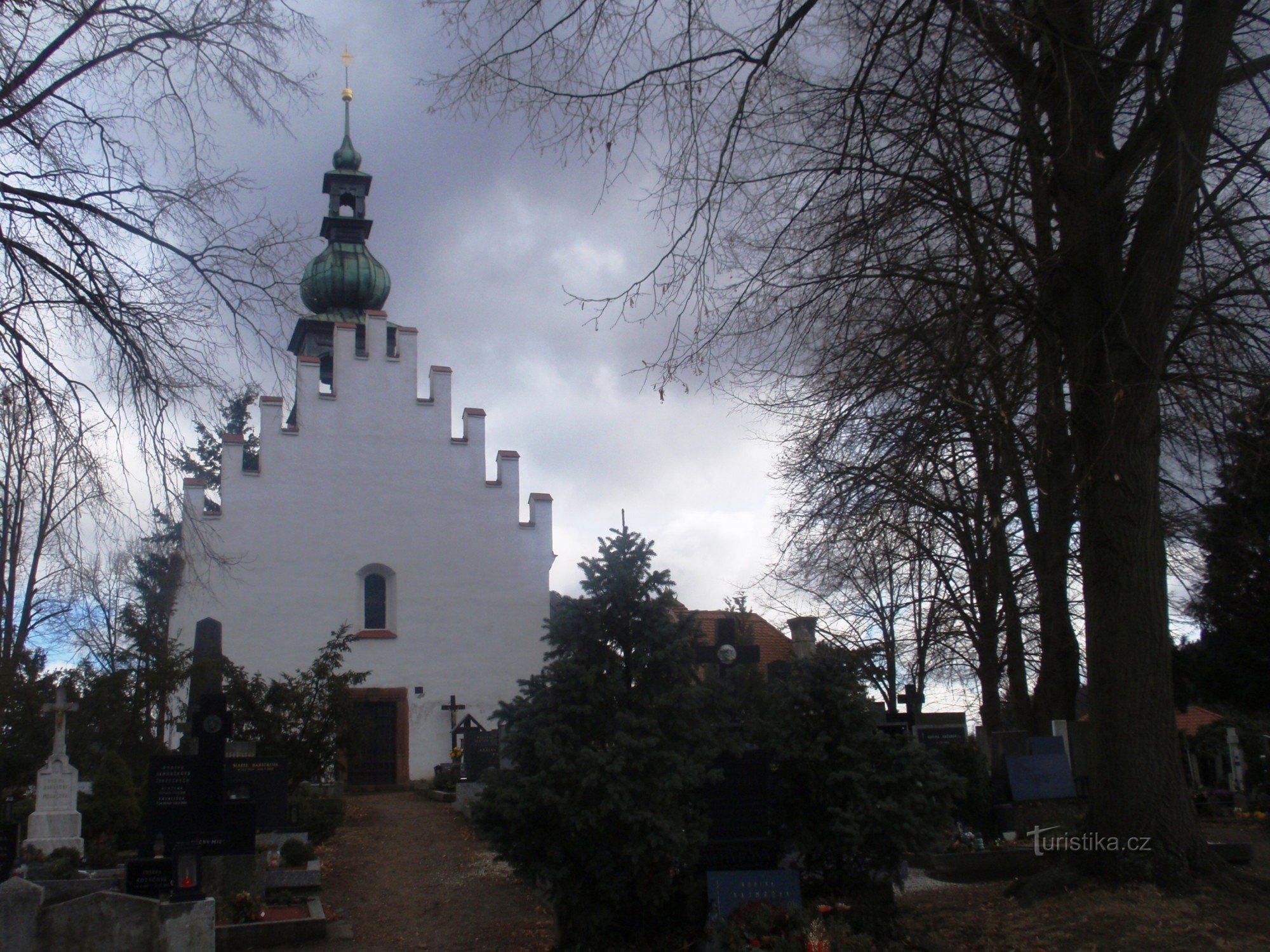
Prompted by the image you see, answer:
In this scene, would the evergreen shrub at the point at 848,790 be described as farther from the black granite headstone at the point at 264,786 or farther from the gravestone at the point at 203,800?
the black granite headstone at the point at 264,786

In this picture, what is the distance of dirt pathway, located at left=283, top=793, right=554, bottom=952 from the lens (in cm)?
896

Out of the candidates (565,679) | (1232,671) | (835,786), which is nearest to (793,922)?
(835,786)

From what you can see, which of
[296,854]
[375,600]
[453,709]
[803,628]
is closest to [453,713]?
[453,709]

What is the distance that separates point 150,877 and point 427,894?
110 inches

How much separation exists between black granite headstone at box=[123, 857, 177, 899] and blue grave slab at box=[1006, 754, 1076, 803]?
1009cm

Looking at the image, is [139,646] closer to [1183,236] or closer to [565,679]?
[565,679]

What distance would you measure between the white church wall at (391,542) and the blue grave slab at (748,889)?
18.7 meters

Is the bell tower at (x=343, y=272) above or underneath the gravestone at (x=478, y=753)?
above

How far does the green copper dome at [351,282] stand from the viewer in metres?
30.6

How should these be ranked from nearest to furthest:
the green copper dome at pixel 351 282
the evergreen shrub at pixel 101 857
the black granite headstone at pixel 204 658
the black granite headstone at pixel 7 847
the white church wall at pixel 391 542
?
1. the black granite headstone at pixel 7 847
2. the evergreen shrub at pixel 101 857
3. the black granite headstone at pixel 204 658
4. the white church wall at pixel 391 542
5. the green copper dome at pixel 351 282

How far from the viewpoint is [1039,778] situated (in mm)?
14062

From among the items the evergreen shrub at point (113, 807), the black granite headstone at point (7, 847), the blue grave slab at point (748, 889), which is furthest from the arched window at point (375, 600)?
the blue grave slab at point (748, 889)

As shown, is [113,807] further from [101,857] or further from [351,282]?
[351,282]

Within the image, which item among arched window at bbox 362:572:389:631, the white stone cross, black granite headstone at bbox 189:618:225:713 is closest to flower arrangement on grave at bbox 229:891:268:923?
black granite headstone at bbox 189:618:225:713
